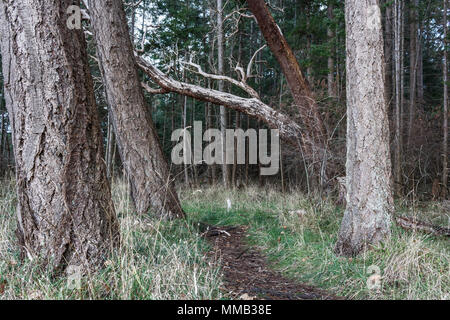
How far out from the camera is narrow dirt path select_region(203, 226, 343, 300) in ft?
9.07

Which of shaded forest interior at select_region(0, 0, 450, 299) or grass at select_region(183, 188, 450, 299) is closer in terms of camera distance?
shaded forest interior at select_region(0, 0, 450, 299)

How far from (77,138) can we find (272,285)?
2174 millimetres

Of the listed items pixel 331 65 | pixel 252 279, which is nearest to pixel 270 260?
pixel 252 279

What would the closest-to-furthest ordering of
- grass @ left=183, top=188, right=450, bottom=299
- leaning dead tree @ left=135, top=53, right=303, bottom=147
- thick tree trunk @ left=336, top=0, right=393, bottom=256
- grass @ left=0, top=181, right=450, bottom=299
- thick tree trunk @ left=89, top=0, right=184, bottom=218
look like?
grass @ left=0, top=181, right=450, bottom=299 < grass @ left=183, top=188, right=450, bottom=299 < thick tree trunk @ left=336, top=0, right=393, bottom=256 < thick tree trunk @ left=89, top=0, right=184, bottom=218 < leaning dead tree @ left=135, top=53, right=303, bottom=147

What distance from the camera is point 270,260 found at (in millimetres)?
3941

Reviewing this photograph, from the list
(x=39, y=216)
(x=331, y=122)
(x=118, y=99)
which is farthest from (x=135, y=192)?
(x=331, y=122)

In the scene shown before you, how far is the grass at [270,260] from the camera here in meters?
2.20

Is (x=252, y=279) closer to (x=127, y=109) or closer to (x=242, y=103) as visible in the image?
(x=127, y=109)

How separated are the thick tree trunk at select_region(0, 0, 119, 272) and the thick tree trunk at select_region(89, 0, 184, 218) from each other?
8.32 feet

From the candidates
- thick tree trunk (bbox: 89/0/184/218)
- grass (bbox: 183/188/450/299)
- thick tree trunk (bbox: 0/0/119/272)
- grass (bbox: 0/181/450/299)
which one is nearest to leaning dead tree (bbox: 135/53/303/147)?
grass (bbox: 183/188/450/299)

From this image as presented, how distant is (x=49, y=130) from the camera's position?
230cm

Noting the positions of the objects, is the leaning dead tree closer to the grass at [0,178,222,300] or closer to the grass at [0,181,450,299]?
the grass at [0,181,450,299]

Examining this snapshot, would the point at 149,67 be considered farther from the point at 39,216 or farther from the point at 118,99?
the point at 39,216

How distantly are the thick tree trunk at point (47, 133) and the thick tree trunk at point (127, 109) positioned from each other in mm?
2537
